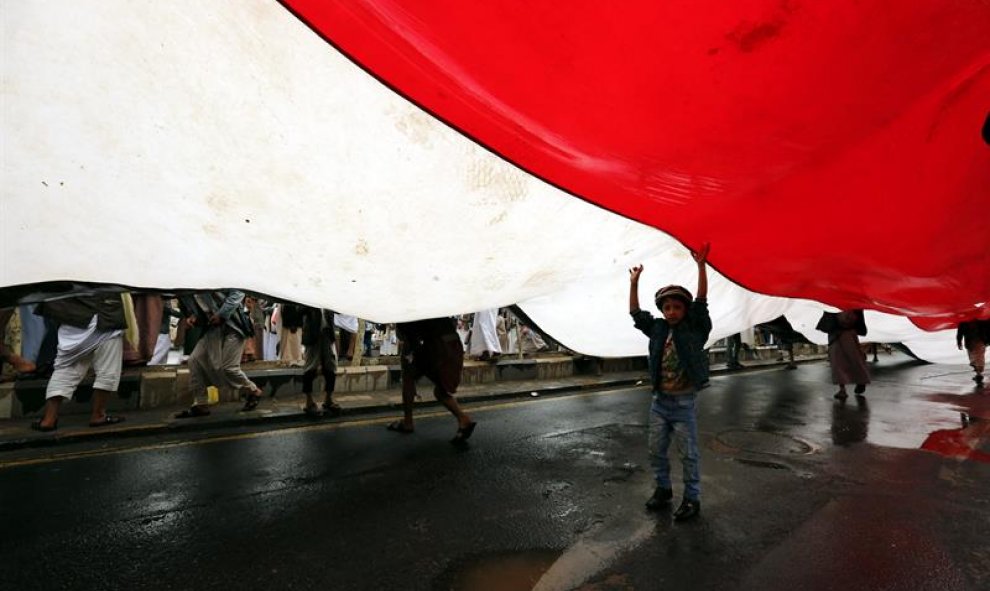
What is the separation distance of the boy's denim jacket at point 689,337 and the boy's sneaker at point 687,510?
2.60ft

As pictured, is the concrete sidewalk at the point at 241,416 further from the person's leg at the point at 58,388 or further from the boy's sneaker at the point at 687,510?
the boy's sneaker at the point at 687,510

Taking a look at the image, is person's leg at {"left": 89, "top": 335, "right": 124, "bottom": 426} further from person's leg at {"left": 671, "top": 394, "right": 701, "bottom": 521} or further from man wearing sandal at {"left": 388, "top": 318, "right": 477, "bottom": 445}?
person's leg at {"left": 671, "top": 394, "right": 701, "bottom": 521}

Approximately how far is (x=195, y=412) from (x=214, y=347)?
33.6 inches

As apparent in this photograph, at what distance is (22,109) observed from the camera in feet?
4.96

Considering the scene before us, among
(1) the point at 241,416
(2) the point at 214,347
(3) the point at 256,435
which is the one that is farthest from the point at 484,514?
(2) the point at 214,347

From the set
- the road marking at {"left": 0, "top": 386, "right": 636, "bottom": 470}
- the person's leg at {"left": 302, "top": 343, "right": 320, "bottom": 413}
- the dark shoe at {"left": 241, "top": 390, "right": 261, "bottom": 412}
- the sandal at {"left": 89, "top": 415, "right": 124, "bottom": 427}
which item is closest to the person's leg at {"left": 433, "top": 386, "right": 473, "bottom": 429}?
the road marking at {"left": 0, "top": 386, "right": 636, "bottom": 470}

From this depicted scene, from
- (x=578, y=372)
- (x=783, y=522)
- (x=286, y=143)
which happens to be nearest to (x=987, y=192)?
(x=783, y=522)

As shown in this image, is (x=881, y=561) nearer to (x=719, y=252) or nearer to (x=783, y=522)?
(x=783, y=522)

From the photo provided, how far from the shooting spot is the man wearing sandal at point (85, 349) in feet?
16.8

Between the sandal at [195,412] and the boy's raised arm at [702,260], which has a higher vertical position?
the boy's raised arm at [702,260]

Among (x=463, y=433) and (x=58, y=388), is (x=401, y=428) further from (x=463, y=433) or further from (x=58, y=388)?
(x=58, y=388)

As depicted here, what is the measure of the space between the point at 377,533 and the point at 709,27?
313 cm

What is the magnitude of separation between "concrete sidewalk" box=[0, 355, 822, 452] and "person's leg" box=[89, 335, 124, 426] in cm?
14

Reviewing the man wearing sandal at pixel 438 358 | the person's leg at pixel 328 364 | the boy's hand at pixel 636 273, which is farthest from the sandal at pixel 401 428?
the boy's hand at pixel 636 273
